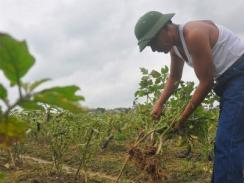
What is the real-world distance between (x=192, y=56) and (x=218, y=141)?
0.43m

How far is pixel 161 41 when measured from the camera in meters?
2.51

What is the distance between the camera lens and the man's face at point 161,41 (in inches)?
98.7

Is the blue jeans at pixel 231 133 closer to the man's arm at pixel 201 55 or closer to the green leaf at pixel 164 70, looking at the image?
the man's arm at pixel 201 55

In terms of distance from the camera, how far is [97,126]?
5.16 metres

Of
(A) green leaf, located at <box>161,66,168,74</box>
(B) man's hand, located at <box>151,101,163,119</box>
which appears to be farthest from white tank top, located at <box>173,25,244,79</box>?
(A) green leaf, located at <box>161,66,168,74</box>

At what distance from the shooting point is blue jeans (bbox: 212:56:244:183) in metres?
2.32

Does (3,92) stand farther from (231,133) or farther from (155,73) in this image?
(155,73)

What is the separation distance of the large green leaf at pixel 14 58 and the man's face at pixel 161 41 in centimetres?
206

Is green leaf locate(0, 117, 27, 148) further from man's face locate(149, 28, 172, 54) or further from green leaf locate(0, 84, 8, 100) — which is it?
man's face locate(149, 28, 172, 54)

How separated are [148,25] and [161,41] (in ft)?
0.38

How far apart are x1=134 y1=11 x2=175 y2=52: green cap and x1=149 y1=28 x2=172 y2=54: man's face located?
27 mm

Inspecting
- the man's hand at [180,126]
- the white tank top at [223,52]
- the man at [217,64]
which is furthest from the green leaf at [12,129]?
the man's hand at [180,126]

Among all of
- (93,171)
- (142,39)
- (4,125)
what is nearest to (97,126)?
(93,171)

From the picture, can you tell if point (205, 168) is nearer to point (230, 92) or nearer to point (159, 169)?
point (159, 169)
